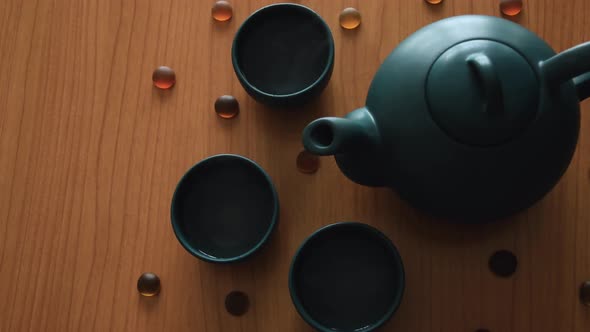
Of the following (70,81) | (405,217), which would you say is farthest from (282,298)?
(70,81)

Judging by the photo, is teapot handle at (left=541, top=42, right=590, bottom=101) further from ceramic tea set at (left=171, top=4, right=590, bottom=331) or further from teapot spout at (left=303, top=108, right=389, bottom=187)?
teapot spout at (left=303, top=108, right=389, bottom=187)

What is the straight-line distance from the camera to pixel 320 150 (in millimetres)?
554

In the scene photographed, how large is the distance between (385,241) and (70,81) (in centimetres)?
46

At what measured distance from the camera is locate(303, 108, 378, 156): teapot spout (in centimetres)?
55

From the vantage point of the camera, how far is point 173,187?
76 cm

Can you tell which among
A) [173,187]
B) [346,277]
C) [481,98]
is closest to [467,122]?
[481,98]

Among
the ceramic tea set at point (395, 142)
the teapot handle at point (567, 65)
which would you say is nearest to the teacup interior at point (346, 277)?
the ceramic tea set at point (395, 142)

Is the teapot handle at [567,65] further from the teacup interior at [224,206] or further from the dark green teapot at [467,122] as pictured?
the teacup interior at [224,206]

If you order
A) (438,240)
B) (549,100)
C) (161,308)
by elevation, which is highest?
(549,100)

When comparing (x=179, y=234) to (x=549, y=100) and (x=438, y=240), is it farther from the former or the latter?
(x=549, y=100)

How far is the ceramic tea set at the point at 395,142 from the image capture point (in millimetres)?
557

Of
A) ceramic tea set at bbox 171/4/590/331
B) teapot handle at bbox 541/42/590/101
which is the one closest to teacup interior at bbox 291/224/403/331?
ceramic tea set at bbox 171/4/590/331

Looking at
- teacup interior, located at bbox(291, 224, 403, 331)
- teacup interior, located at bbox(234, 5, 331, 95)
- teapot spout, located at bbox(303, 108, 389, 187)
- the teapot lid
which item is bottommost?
teacup interior, located at bbox(291, 224, 403, 331)

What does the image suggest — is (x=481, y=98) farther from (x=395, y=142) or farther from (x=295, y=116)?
(x=295, y=116)
